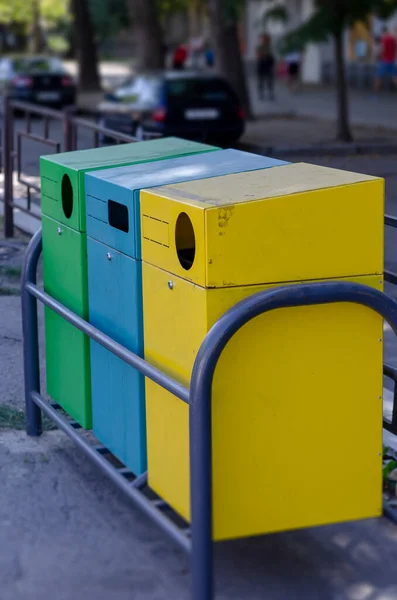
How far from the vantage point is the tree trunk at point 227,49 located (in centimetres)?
2200

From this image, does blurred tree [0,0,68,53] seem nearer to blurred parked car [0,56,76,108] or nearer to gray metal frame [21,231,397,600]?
blurred parked car [0,56,76,108]

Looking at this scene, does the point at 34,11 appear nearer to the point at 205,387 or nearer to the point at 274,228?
the point at 274,228

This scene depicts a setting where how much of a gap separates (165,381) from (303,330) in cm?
46

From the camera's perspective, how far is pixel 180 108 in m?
19.1

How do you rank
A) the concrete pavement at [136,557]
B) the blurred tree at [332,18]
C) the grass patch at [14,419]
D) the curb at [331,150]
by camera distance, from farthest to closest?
the blurred tree at [332,18], the curb at [331,150], the grass patch at [14,419], the concrete pavement at [136,557]

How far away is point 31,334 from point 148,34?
27.1 m

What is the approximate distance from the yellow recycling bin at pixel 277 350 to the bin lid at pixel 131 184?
0.16 m

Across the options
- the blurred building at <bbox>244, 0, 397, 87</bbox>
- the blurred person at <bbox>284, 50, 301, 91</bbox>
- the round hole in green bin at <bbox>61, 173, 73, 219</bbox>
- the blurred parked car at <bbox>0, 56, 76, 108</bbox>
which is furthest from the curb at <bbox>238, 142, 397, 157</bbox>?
the blurred person at <bbox>284, 50, 301, 91</bbox>

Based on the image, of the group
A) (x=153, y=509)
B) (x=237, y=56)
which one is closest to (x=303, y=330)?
(x=153, y=509)

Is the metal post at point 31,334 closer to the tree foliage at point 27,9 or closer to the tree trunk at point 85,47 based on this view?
the tree trunk at point 85,47

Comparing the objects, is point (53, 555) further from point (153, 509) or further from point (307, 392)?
point (307, 392)

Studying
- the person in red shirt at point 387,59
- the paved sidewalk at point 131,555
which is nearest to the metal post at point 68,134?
the paved sidewalk at point 131,555

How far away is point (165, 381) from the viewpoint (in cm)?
348

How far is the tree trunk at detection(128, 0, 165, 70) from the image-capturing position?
30891 millimetres
